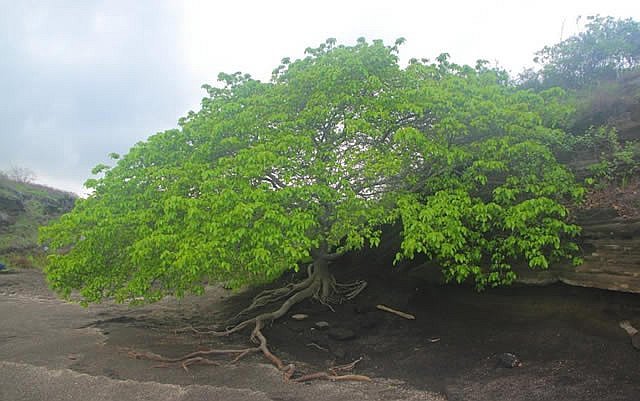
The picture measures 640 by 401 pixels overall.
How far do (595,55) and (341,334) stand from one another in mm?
13854

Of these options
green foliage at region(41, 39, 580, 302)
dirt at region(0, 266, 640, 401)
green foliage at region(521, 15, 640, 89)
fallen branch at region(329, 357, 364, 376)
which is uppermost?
green foliage at region(521, 15, 640, 89)

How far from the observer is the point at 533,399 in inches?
264

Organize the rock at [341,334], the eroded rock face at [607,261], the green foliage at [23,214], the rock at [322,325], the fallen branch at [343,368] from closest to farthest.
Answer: the eroded rock face at [607,261] → the fallen branch at [343,368] → the rock at [341,334] → the rock at [322,325] → the green foliage at [23,214]

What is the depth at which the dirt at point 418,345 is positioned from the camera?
7418 mm

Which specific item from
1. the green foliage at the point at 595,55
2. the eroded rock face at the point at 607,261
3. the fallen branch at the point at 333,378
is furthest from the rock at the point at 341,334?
the green foliage at the point at 595,55

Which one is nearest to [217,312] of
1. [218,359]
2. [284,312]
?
[284,312]

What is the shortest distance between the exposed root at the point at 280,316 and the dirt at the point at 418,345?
242 millimetres

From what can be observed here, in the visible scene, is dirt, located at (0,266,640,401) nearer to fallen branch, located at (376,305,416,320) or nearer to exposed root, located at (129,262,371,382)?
fallen branch, located at (376,305,416,320)

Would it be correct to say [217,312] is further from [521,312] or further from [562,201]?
[562,201]

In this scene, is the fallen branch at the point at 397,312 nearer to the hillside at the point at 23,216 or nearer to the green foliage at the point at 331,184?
the green foliage at the point at 331,184

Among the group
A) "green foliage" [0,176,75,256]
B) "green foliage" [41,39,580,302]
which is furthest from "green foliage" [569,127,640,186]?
"green foliage" [0,176,75,256]

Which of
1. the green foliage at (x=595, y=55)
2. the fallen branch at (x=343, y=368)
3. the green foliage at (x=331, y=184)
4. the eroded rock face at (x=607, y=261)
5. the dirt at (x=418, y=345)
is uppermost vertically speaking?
the green foliage at (x=595, y=55)

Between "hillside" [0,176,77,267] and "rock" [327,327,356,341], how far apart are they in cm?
3023

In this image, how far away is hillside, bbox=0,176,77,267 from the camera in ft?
109
